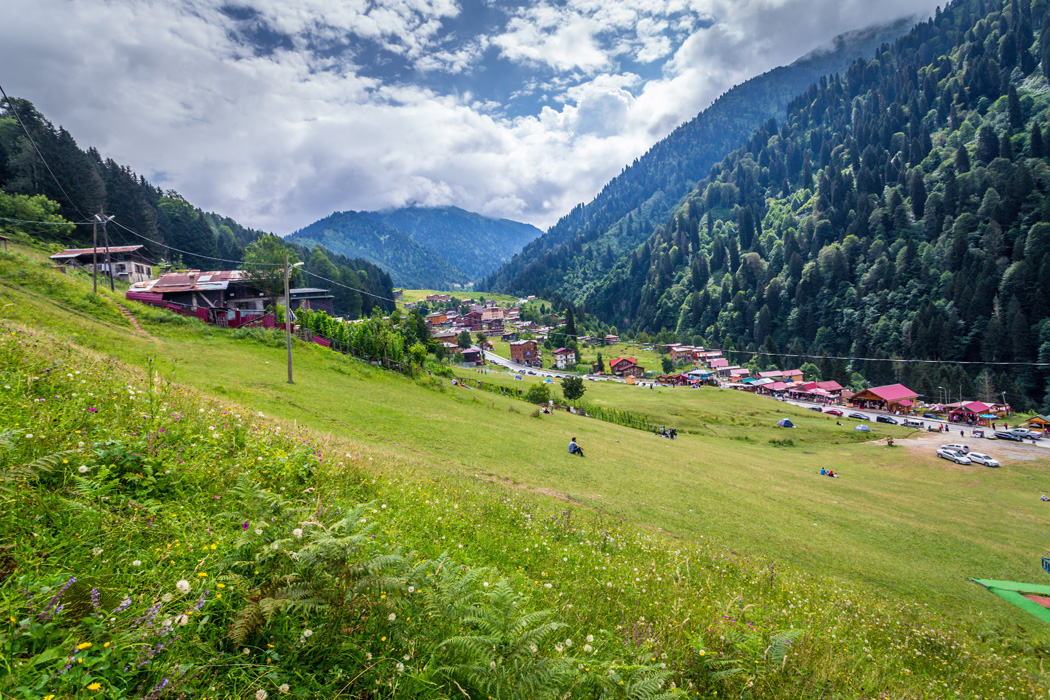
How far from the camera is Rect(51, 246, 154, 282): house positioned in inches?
2090

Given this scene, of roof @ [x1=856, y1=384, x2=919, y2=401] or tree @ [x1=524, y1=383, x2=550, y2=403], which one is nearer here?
tree @ [x1=524, y1=383, x2=550, y2=403]

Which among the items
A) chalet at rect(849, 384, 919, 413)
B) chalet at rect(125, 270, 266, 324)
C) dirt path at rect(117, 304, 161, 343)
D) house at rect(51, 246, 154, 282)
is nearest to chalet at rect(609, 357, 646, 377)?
chalet at rect(849, 384, 919, 413)

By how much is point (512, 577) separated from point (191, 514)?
3886 millimetres

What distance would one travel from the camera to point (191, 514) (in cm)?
452

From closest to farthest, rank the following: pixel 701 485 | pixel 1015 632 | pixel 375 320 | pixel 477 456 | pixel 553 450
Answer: pixel 1015 632 < pixel 477 456 < pixel 701 485 < pixel 553 450 < pixel 375 320

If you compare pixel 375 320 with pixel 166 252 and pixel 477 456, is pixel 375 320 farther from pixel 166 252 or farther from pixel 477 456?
pixel 166 252

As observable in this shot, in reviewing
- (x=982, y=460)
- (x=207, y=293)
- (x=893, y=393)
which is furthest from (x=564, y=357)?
(x=207, y=293)

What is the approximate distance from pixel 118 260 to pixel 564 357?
366 ft

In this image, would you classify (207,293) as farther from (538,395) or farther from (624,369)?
(624,369)

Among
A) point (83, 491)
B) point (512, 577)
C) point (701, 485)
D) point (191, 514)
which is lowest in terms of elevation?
point (701, 485)

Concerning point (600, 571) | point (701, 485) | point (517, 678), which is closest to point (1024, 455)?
point (701, 485)

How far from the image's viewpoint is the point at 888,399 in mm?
91750

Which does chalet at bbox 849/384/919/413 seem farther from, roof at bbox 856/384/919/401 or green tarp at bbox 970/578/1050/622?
green tarp at bbox 970/578/1050/622

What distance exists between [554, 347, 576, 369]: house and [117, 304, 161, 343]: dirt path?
117671 mm
